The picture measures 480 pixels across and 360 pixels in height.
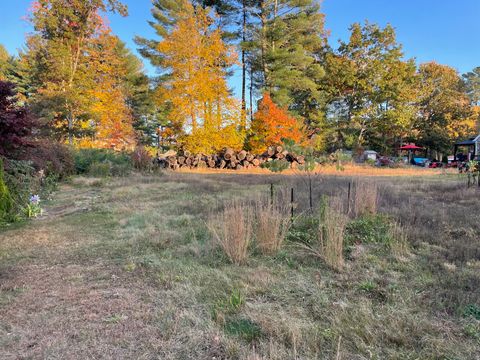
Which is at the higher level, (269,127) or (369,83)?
(369,83)

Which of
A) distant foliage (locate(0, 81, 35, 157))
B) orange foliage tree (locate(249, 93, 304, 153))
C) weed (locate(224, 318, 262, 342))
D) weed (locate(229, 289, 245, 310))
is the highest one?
orange foliage tree (locate(249, 93, 304, 153))

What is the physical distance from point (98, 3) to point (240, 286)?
1908 centimetres

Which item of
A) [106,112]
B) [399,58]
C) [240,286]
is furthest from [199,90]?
[399,58]

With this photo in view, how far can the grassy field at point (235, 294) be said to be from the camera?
1.72 m

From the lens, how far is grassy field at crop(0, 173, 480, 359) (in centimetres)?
172

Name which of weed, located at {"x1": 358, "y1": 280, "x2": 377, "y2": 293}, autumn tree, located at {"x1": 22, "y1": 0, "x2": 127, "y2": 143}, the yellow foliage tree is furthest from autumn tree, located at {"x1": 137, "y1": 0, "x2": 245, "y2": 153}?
weed, located at {"x1": 358, "y1": 280, "x2": 377, "y2": 293}

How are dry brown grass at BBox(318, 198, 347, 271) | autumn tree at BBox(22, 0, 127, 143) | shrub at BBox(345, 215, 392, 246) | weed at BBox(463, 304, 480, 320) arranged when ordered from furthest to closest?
Answer: autumn tree at BBox(22, 0, 127, 143)
shrub at BBox(345, 215, 392, 246)
dry brown grass at BBox(318, 198, 347, 271)
weed at BBox(463, 304, 480, 320)

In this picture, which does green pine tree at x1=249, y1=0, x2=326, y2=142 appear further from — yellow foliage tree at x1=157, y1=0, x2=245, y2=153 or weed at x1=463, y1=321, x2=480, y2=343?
weed at x1=463, y1=321, x2=480, y2=343

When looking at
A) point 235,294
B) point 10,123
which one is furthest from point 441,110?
point 235,294

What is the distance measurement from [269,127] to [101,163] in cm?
882

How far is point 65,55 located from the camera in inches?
626

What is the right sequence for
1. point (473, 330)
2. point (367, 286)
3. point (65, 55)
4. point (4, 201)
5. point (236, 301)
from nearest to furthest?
point (473, 330)
point (236, 301)
point (367, 286)
point (4, 201)
point (65, 55)

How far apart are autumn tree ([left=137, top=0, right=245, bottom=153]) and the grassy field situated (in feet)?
37.6

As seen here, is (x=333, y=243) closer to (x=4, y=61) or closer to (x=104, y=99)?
(x=104, y=99)
